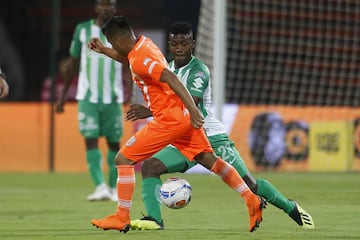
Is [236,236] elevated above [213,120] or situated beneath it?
situated beneath

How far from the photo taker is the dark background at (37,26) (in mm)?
25078

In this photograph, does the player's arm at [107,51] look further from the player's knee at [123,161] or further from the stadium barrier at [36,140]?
the stadium barrier at [36,140]

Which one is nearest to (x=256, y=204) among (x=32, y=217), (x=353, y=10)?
(x=32, y=217)

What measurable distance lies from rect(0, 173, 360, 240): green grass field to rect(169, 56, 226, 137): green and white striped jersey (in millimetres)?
840

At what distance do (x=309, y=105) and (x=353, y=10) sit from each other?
6.62 ft

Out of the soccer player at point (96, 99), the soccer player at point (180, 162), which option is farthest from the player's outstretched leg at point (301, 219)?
the soccer player at point (96, 99)

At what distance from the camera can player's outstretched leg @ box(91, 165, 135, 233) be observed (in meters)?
8.73

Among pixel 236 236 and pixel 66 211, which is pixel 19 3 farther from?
pixel 236 236

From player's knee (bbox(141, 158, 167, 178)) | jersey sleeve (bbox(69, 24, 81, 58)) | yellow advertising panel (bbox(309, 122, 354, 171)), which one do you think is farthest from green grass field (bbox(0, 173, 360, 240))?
jersey sleeve (bbox(69, 24, 81, 58))

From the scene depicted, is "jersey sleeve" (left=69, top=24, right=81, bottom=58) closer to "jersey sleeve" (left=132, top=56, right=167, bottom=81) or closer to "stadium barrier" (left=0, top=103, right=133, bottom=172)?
"jersey sleeve" (left=132, top=56, right=167, bottom=81)

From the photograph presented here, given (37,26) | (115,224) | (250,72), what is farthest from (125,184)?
(37,26)

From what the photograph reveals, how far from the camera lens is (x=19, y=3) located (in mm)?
25328

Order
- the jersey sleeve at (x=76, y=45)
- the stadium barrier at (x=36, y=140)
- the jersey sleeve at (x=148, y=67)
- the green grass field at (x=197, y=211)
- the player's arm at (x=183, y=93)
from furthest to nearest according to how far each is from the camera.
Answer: the stadium barrier at (x=36, y=140)
the jersey sleeve at (x=76, y=45)
the green grass field at (x=197, y=211)
the jersey sleeve at (x=148, y=67)
the player's arm at (x=183, y=93)

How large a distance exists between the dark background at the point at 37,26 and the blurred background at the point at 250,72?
0.02 metres
